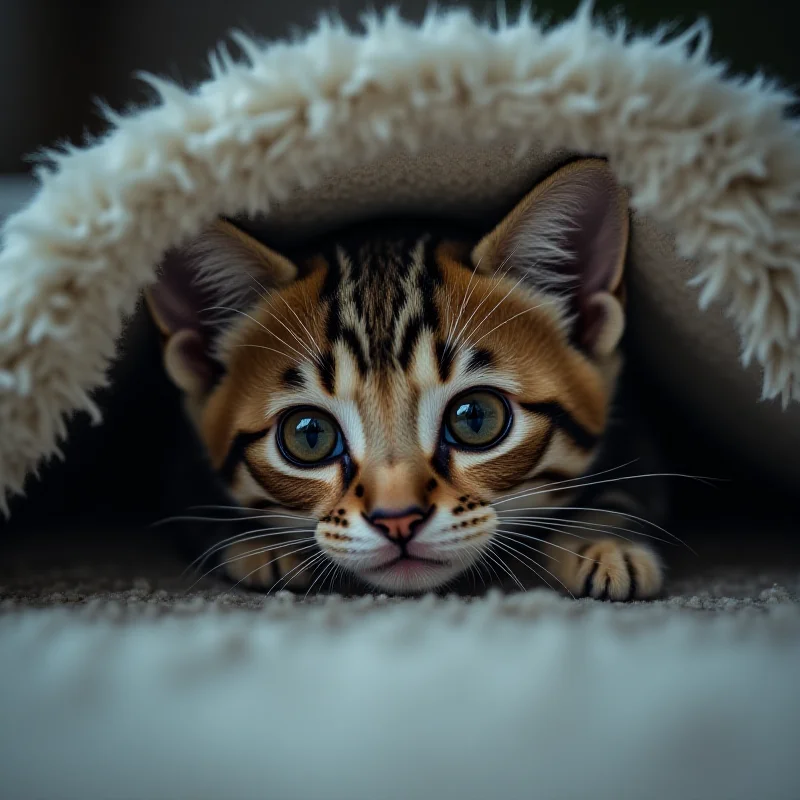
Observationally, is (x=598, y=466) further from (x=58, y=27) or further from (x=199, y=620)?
(x=58, y=27)

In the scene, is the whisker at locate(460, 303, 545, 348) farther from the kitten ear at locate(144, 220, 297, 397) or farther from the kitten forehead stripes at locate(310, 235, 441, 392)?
the kitten ear at locate(144, 220, 297, 397)

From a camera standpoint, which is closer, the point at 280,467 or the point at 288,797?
the point at 288,797

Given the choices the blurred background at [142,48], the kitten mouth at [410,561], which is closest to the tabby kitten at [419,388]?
the kitten mouth at [410,561]

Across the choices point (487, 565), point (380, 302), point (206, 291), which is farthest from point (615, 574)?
point (206, 291)

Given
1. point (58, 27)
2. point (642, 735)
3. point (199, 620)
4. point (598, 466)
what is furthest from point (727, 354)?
point (58, 27)

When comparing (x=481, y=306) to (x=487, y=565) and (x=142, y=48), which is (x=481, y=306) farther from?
(x=142, y=48)

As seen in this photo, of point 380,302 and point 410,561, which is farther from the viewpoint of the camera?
point 380,302
